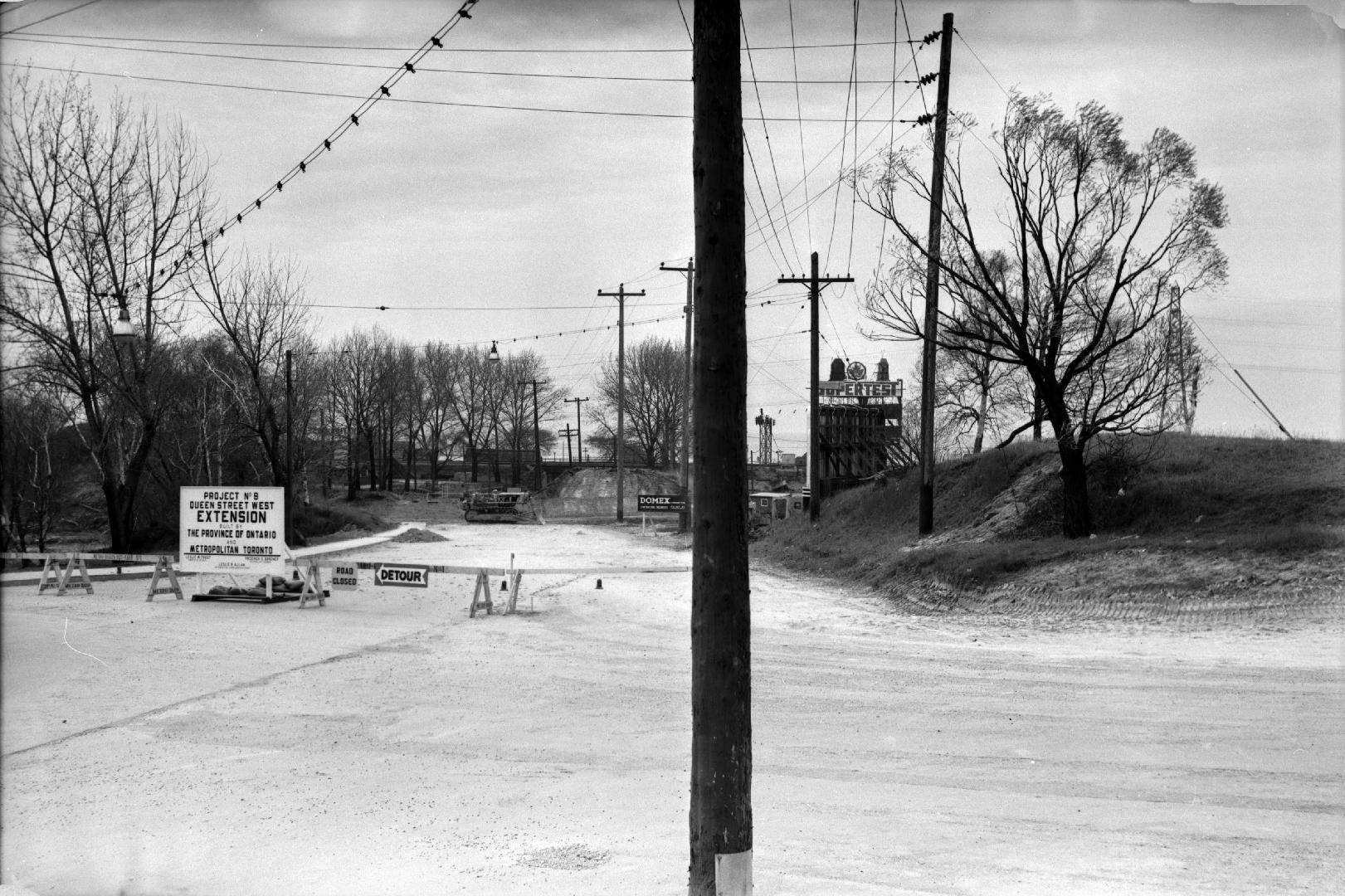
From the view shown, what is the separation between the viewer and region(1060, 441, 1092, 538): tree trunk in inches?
893

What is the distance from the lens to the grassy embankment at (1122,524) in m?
18.2

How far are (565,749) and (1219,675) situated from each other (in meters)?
7.96

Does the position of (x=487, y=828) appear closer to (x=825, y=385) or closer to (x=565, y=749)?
(x=565, y=749)

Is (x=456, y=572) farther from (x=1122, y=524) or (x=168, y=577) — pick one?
(x=1122, y=524)

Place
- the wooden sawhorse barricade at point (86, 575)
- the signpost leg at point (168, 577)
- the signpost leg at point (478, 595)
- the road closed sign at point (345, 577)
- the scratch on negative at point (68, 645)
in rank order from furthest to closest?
the wooden sawhorse barricade at point (86, 575), the signpost leg at point (168, 577), the road closed sign at point (345, 577), the signpost leg at point (478, 595), the scratch on negative at point (68, 645)

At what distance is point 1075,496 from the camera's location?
2292 cm

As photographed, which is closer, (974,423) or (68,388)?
(68,388)

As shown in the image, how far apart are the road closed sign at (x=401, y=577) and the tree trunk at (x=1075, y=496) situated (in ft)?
44.8

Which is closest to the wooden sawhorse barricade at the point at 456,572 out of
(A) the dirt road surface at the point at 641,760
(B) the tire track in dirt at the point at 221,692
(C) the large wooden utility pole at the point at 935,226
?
(B) the tire track in dirt at the point at 221,692

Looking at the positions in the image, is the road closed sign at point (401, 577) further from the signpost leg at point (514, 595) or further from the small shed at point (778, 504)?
the small shed at point (778, 504)

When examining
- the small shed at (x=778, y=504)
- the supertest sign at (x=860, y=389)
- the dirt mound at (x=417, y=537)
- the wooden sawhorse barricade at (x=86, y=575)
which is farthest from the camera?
the supertest sign at (x=860, y=389)

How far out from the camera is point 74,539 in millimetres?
41094

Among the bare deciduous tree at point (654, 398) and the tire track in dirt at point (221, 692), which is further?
the bare deciduous tree at point (654, 398)

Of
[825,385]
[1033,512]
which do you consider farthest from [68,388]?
[825,385]
